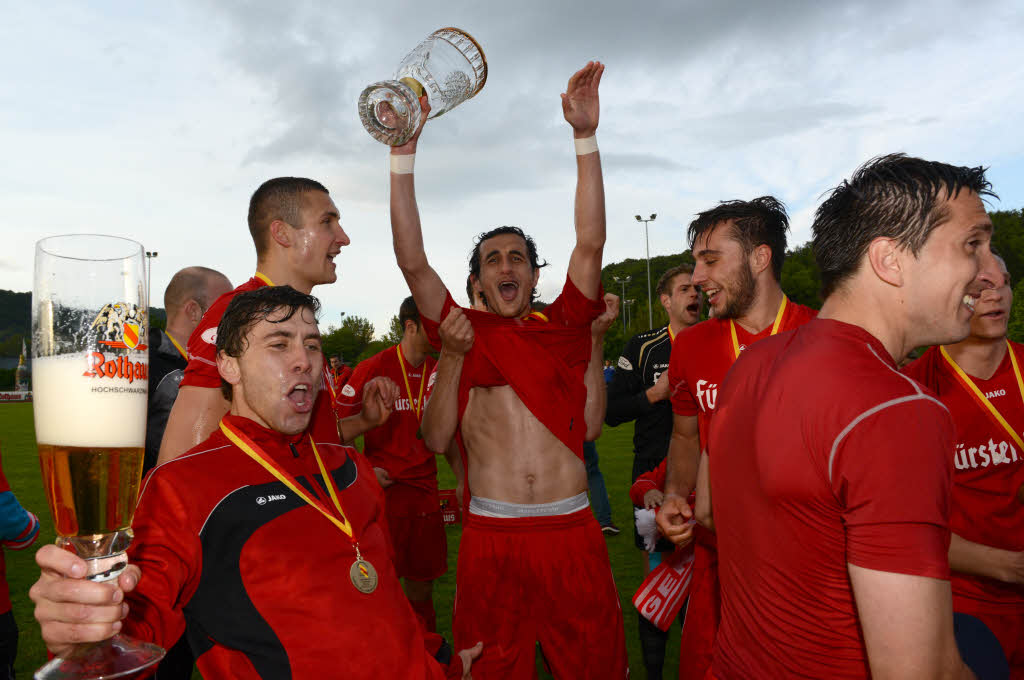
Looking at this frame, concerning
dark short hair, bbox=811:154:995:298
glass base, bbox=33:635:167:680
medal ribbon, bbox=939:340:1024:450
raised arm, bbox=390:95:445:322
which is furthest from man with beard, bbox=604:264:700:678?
glass base, bbox=33:635:167:680

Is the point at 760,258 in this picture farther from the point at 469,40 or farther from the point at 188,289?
the point at 188,289

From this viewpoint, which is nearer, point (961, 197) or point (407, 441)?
point (961, 197)

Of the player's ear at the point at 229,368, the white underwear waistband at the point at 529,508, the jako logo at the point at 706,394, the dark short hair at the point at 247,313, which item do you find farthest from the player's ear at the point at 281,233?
the jako logo at the point at 706,394

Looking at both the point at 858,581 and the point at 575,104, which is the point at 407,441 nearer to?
the point at 575,104

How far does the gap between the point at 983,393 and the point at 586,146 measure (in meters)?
2.25

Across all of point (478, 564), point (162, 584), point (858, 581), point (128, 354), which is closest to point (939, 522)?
point (858, 581)

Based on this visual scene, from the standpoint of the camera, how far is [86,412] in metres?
0.98

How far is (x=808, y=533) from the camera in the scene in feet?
5.13

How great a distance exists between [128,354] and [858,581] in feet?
4.77

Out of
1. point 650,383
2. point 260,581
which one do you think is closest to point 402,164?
point 260,581

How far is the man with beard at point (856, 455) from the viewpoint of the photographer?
135cm

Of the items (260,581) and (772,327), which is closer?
(260,581)

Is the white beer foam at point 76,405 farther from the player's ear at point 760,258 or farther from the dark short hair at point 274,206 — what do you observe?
the player's ear at point 760,258

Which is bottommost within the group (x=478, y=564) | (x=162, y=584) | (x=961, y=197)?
(x=478, y=564)
